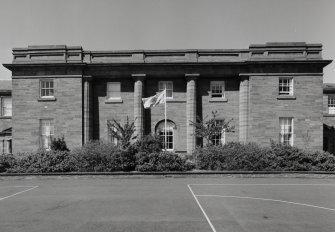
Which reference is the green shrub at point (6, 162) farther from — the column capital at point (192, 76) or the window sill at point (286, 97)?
the window sill at point (286, 97)

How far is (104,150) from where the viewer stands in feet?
50.2

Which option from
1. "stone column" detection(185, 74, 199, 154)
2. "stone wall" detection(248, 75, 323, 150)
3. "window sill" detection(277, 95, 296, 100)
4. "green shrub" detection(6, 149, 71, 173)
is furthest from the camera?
"stone column" detection(185, 74, 199, 154)

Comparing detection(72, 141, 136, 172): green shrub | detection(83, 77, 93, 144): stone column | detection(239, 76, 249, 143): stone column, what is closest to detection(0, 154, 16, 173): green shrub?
detection(72, 141, 136, 172): green shrub

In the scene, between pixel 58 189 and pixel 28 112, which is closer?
pixel 58 189

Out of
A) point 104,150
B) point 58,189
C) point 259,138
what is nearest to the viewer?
point 58,189

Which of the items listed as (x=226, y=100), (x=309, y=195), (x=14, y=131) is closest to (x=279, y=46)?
(x=226, y=100)

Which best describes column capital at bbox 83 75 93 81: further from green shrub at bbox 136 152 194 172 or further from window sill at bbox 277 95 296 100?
window sill at bbox 277 95 296 100

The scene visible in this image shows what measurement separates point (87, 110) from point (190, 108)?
971 cm

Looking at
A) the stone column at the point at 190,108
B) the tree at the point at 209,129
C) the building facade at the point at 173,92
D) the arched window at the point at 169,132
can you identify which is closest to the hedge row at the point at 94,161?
the tree at the point at 209,129

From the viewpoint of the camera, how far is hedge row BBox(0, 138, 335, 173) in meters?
14.8

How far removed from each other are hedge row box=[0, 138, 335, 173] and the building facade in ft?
17.4

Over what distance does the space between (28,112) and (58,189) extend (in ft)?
43.4

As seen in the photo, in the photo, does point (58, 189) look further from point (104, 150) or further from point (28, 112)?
point (28, 112)

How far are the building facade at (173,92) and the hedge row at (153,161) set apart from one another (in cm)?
530
